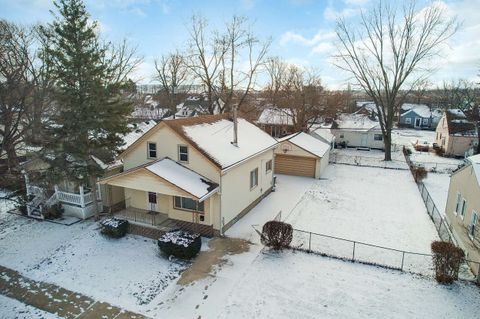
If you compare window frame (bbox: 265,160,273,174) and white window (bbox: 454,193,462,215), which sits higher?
window frame (bbox: 265,160,273,174)

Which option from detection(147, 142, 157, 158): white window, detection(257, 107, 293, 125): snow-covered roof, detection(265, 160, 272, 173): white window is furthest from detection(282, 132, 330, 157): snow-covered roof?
detection(147, 142, 157, 158): white window

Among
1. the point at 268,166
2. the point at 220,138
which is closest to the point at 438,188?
the point at 268,166

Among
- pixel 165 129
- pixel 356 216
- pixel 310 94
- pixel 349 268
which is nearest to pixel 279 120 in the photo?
pixel 310 94

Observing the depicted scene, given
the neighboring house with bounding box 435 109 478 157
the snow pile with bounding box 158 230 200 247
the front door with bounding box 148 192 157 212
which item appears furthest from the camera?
the neighboring house with bounding box 435 109 478 157

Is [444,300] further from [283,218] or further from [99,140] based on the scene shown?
[99,140]

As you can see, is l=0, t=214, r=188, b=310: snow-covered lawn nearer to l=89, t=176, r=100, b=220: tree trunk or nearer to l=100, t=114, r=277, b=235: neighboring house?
l=89, t=176, r=100, b=220: tree trunk

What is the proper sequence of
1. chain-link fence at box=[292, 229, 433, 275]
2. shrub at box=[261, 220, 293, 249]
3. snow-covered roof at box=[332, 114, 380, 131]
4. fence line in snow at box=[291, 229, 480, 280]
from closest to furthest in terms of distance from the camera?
fence line in snow at box=[291, 229, 480, 280] → chain-link fence at box=[292, 229, 433, 275] → shrub at box=[261, 220, 293, 249] → snow-covered roof at box=[332, 114, 380, 131]

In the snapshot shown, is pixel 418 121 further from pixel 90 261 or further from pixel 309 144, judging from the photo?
pixel 90 261

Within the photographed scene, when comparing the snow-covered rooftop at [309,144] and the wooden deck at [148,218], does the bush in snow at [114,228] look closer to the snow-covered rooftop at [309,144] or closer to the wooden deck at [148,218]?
the wooden deck at [148,218]
